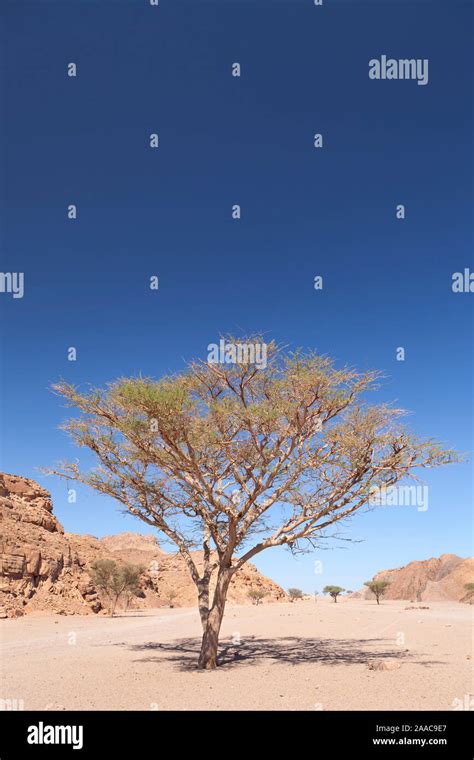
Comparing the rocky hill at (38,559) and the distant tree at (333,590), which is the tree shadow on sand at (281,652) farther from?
the distant tree at (333,590)

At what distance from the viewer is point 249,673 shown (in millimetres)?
13953

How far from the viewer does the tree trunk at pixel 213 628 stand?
15.0 metres

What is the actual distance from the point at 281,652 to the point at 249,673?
16.2 feet

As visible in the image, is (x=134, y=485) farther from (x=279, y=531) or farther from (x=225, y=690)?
(x=225, y=690)

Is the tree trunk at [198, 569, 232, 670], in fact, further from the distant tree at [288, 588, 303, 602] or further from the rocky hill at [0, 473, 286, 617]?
the distant tree at [288, 588, 303, 602]

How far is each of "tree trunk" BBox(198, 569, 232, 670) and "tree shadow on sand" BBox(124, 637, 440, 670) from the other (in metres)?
0.50

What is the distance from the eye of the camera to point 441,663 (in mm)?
14906

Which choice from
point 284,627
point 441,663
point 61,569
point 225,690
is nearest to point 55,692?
point 225,690

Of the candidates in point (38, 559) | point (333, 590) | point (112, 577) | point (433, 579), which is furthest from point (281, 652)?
point (433, 579)

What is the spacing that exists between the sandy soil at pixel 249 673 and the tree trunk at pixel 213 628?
434mm

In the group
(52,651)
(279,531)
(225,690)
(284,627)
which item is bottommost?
(284,627)

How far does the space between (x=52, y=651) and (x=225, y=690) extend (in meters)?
10.9

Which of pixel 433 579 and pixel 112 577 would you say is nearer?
pixel 112 577

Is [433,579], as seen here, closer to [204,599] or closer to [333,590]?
[333,590]
